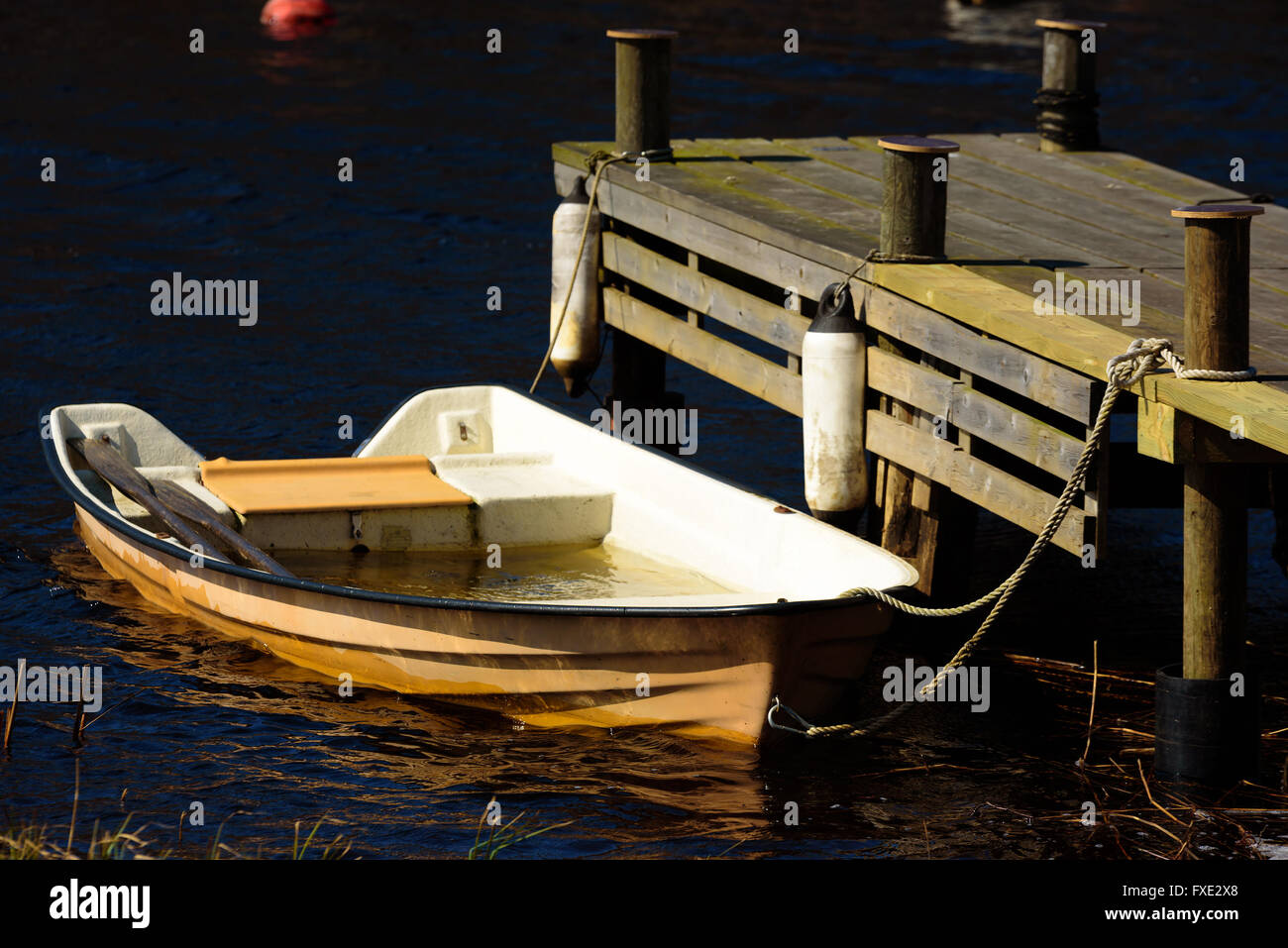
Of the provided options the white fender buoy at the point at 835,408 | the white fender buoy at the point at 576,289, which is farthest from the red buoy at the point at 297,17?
the white fender buoy at the point at 835,408

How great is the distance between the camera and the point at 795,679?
23.7 feet

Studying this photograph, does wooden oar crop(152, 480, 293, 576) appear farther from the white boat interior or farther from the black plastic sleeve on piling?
the black plastic sleeve on piling

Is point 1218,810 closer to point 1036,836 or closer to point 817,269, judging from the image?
point 1036,836

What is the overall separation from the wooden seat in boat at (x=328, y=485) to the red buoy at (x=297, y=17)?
62.7 ft

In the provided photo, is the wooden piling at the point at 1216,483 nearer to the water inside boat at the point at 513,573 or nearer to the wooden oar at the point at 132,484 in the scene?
the water inside boat at the point at 513,573

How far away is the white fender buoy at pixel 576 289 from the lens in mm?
10484

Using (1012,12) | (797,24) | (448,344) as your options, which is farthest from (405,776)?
(1012,12)

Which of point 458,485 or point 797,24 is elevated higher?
point 797,24

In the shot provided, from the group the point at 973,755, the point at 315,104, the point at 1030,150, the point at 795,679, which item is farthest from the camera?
the point at 315,104

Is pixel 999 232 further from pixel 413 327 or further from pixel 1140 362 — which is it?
pixel 413 327

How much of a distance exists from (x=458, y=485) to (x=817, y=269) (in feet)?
7.21

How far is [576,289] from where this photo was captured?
1065cm

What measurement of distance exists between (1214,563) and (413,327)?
9865 millimetres

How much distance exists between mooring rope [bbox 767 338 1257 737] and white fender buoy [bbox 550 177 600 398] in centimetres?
398
